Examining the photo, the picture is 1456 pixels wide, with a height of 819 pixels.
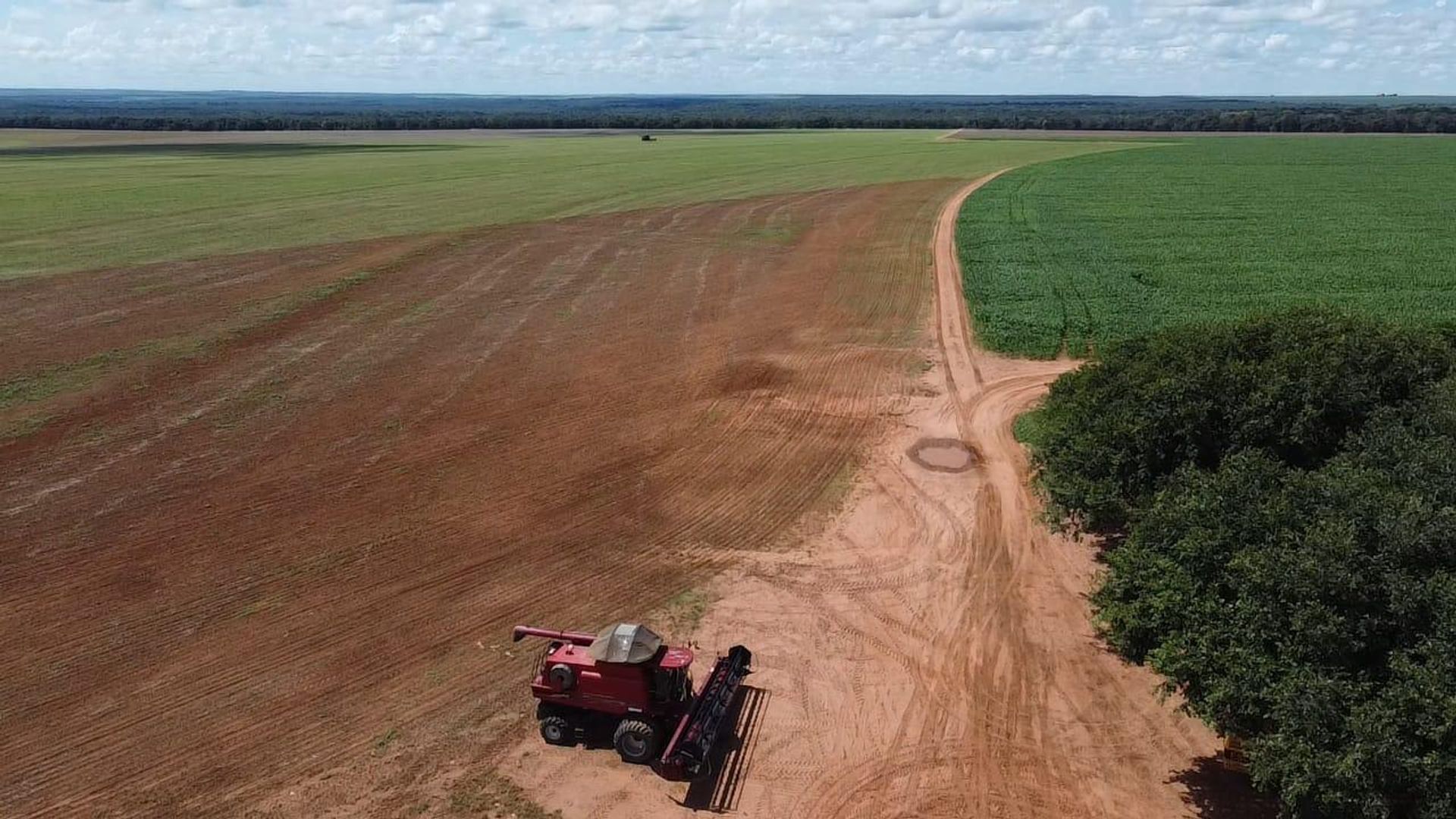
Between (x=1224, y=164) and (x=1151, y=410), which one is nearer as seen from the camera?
(x=1151, y=410)

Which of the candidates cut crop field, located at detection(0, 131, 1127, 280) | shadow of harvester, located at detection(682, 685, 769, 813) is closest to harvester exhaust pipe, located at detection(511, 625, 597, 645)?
shadow of harvester, located at detection(682, 685, 769, 813)

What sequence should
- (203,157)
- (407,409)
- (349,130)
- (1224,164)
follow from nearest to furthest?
(407,409), (1224,164), (203,157), (349,130)

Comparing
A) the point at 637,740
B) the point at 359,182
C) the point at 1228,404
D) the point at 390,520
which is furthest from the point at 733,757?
the point at 359,182

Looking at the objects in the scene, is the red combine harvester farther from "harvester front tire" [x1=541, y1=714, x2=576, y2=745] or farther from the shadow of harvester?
the shadow of harvester

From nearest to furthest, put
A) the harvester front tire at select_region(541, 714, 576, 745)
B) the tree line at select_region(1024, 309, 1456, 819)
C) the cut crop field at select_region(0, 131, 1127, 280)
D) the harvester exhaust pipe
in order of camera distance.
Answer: the tree line at select_region(1024, 309, 1456, 819) → the harvester front tire at select_region(541, 714, 576, 745) → the harvester exhaust pipe → the cut crop field at select_region(0, 131, 1127, 280)

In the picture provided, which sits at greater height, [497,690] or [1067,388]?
[1067,388]

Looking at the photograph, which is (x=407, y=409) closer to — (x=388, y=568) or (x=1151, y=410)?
(x=388, y=568)

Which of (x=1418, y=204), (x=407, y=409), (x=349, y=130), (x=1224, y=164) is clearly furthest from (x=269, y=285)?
(x=349, y=130)
